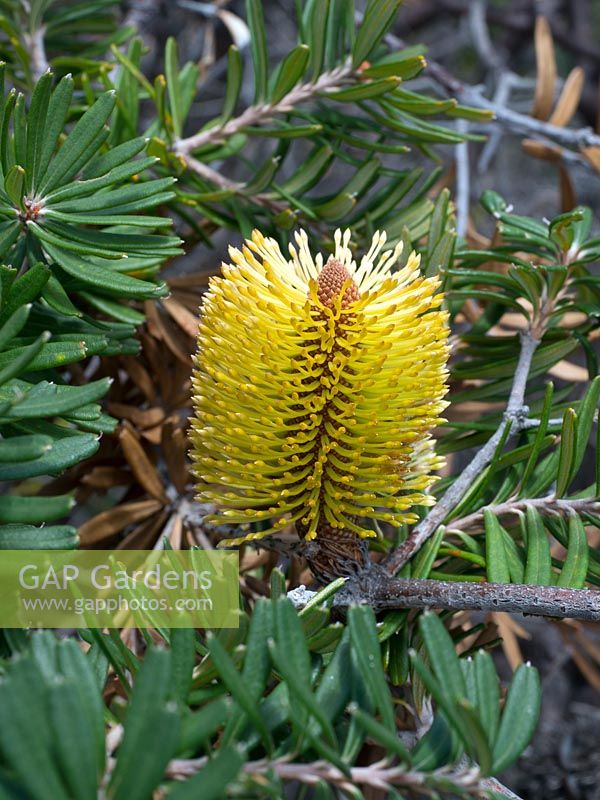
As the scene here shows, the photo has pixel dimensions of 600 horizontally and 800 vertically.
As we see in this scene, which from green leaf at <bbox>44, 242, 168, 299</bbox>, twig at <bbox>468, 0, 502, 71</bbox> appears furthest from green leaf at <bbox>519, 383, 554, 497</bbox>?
twig at <bbox>468, 0, 502, 71</bbox>

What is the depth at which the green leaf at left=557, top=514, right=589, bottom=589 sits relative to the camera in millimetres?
498

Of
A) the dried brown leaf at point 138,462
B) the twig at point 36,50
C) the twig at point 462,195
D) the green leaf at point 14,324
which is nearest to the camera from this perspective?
the green leaf at point 14,324

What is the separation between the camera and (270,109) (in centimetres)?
74

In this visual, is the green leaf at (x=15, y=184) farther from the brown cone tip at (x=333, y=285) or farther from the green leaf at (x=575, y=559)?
the green leaf at (x=575, y=559)

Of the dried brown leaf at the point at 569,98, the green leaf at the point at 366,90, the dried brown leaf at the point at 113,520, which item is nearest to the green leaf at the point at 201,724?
the dried brown leaf at the point at 113,520

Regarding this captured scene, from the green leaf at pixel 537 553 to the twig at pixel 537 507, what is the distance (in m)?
0.01

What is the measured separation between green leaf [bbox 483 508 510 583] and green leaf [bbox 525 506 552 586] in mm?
16

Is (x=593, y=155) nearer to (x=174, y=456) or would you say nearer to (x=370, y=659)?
(x=174, y=456)

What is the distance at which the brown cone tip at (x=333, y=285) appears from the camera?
1.58ft

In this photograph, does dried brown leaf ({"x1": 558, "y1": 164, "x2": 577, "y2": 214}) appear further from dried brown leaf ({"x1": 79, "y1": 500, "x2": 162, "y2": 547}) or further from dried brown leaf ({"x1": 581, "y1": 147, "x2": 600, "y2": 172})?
dried brown leaf ({"x1": 79, "y1": 500, "x2": 162, "y2": 547})

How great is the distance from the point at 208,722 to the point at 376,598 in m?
0.21

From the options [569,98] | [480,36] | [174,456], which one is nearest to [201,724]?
[174,456]

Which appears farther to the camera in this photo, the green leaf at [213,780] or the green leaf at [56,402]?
the green leaf at [56,402]

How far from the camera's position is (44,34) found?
895 millimetres
